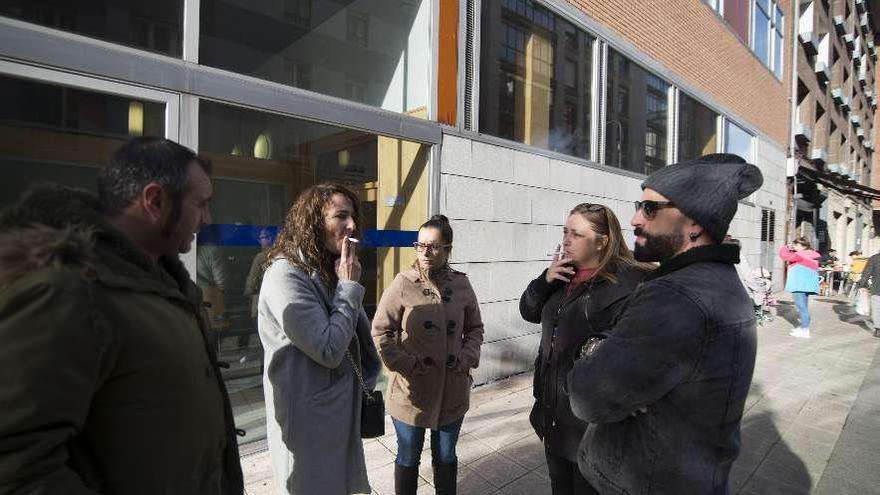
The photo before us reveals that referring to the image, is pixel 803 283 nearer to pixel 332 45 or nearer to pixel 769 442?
pixel 769 442

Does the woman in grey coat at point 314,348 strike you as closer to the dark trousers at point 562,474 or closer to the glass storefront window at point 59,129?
the dark trousers at point 562,474

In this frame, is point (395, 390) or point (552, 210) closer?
point (395, 390)

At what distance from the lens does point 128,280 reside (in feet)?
3.33

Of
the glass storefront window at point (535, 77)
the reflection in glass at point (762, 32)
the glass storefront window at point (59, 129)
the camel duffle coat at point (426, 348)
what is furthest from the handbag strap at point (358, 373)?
the reflection in glass at point (762, 32)

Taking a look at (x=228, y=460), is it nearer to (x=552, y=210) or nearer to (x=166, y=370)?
(x=166, y=370)

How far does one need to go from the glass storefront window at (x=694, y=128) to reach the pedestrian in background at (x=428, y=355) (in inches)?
322

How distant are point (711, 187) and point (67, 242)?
1.85 meters

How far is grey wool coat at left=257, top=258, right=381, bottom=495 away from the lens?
6.14 ft

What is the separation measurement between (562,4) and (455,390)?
226 inches

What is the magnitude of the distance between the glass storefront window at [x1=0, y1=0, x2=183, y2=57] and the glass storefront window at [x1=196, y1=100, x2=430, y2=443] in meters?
0.51

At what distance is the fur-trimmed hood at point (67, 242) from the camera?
86 centimetres

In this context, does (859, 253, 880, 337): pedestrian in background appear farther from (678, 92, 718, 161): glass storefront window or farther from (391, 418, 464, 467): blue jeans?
(391, 418, 464, 467): blue jeans

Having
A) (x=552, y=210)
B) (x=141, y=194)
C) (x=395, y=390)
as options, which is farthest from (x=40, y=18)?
(x=552, y=210)

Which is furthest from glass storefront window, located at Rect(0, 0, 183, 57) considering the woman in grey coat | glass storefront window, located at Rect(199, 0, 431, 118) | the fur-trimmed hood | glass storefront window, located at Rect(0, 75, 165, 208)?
the fur-trimmed hood
